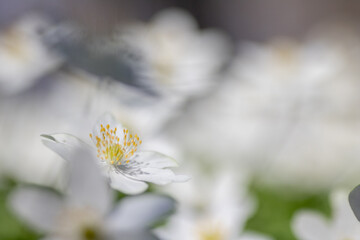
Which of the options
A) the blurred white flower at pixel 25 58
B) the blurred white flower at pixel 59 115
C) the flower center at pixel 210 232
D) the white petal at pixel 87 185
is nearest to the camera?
the white petal at pixel 87 185

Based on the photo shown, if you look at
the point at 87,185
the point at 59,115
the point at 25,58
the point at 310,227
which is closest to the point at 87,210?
the point at 87,185

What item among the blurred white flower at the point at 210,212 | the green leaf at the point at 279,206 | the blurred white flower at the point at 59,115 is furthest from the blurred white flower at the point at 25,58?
the green leaf at the point at 279,206

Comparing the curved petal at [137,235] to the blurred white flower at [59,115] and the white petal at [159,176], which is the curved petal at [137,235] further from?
the blurred white flower at [59,115]

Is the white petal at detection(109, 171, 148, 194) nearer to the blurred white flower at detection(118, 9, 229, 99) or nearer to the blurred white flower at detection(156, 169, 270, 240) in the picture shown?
the blurred white flower at detection(156, 169, 270, 240)

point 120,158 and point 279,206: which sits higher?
point 279,206

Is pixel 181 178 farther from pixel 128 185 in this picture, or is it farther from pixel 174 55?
pixel 174 55

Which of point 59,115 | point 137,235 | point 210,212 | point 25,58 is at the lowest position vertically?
point 137,235

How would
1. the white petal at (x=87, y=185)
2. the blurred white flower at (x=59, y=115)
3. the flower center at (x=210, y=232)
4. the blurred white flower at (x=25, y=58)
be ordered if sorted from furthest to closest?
the blurred white flower at (x=25, y=58)
the blurred white flower at (x=59, y=115)
the flower center at (x=210, y=232)
the white petal at (x=87, y=185)
